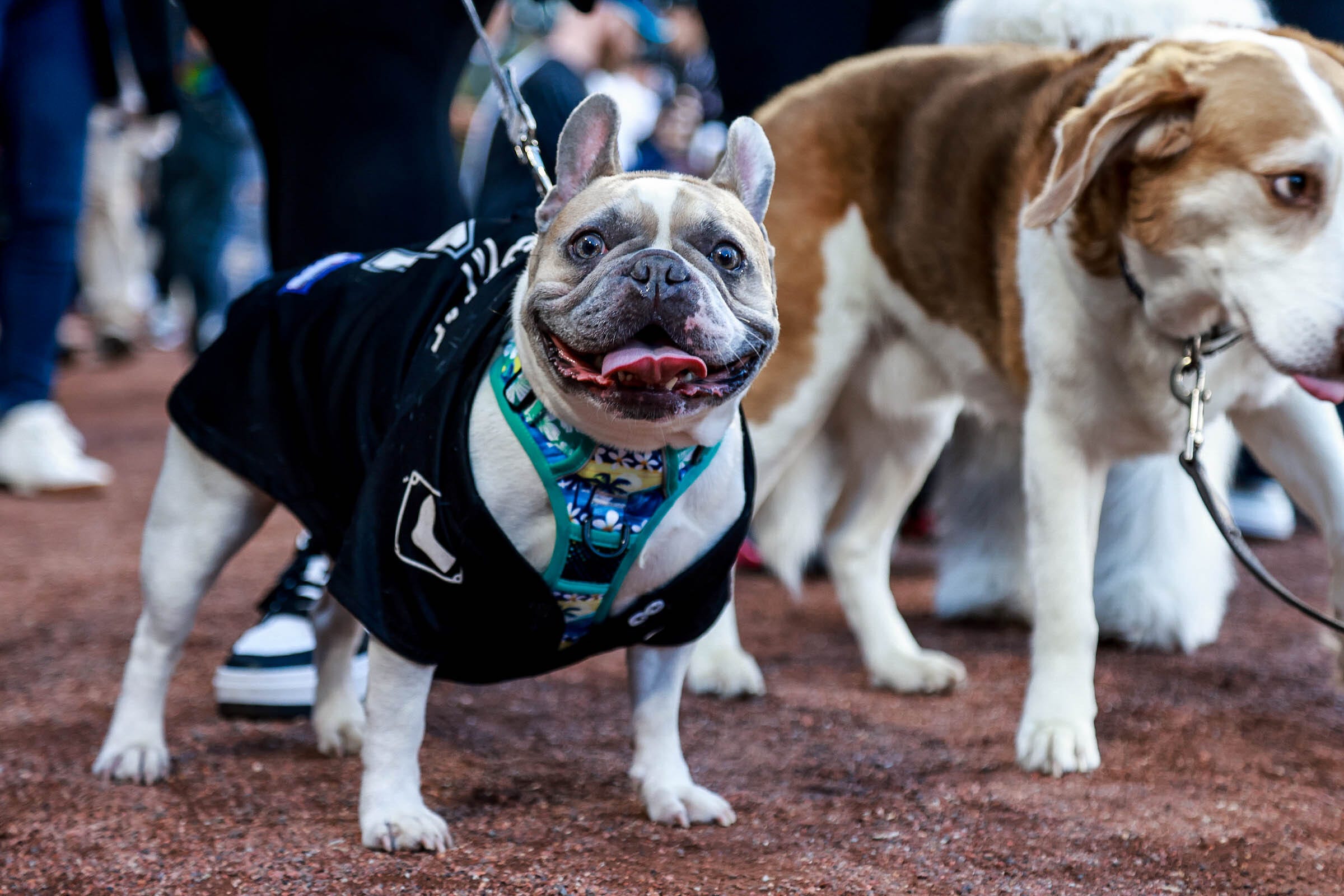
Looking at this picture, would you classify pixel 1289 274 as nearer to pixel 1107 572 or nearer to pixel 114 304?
pixel 1107 572

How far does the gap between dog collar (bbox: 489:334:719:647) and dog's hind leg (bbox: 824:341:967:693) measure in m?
1.22

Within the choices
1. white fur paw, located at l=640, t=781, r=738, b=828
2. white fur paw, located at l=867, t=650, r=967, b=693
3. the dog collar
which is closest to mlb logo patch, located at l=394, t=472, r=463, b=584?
the dog collar

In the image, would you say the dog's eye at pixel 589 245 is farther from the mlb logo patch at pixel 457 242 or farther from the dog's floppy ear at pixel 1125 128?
the dog's floppy ear at pixel 1125 128

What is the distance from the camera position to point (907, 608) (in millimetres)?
3688

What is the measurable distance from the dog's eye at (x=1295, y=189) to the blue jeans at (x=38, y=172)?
3775 millimetres

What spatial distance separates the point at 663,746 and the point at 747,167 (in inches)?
32.8

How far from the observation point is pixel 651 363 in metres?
1.58

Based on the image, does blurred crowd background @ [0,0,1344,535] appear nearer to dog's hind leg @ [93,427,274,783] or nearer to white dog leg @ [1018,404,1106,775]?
dog's hind leg @ [93,427,274,783]

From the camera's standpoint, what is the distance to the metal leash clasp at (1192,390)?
219 cm

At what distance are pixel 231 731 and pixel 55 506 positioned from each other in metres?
2.73

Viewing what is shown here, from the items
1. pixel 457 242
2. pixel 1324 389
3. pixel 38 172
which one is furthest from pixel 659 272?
pixel 38 172


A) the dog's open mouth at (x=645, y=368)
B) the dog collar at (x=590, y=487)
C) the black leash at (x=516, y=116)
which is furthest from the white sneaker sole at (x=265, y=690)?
the dog's open mouth at (x=645, y=368)

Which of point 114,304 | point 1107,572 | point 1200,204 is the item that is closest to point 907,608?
point 1107,572

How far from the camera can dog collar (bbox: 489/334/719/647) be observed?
1733mm
